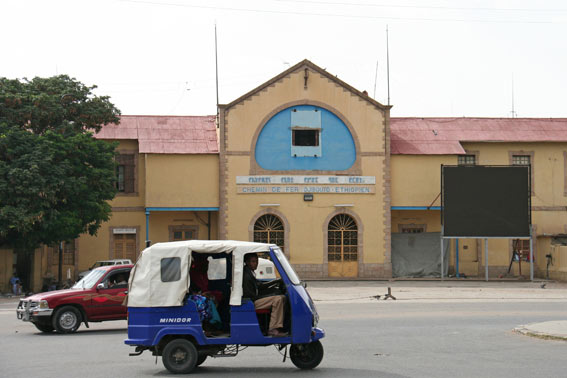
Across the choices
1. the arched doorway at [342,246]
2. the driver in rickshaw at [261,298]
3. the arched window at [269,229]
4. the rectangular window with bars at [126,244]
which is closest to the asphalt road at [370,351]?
the driver in rickshaw at [261,298]

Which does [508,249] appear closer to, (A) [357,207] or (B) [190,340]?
(A) [357,207]

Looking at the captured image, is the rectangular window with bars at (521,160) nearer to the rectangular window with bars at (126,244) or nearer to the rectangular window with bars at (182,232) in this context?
the rectangular window with bars at (182,232)

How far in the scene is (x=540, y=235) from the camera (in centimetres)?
4509

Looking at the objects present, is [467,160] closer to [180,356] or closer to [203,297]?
[203,297]

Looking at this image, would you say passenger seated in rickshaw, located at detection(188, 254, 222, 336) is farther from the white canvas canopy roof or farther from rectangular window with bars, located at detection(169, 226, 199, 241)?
rectangular window with bars, located at detection(169, 226, 199, 241)

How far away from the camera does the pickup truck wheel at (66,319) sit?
1984 cm

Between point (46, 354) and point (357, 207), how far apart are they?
2860 cm

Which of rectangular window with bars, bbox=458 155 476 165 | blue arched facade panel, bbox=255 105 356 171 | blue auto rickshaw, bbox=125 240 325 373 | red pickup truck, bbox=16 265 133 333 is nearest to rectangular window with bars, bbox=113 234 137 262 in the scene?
blue arched facade panel, bbox=255 105 356 171

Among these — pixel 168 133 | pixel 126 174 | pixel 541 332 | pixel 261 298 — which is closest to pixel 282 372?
pixel 261 298

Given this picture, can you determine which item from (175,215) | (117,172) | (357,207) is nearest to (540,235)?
(357,207)

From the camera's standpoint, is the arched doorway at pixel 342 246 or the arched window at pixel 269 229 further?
the arched window at pixel 269 229

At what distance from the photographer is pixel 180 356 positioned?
509 inches

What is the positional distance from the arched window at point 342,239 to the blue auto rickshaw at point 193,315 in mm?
29726

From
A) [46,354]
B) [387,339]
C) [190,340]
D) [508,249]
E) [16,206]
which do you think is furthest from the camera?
[508,249]
